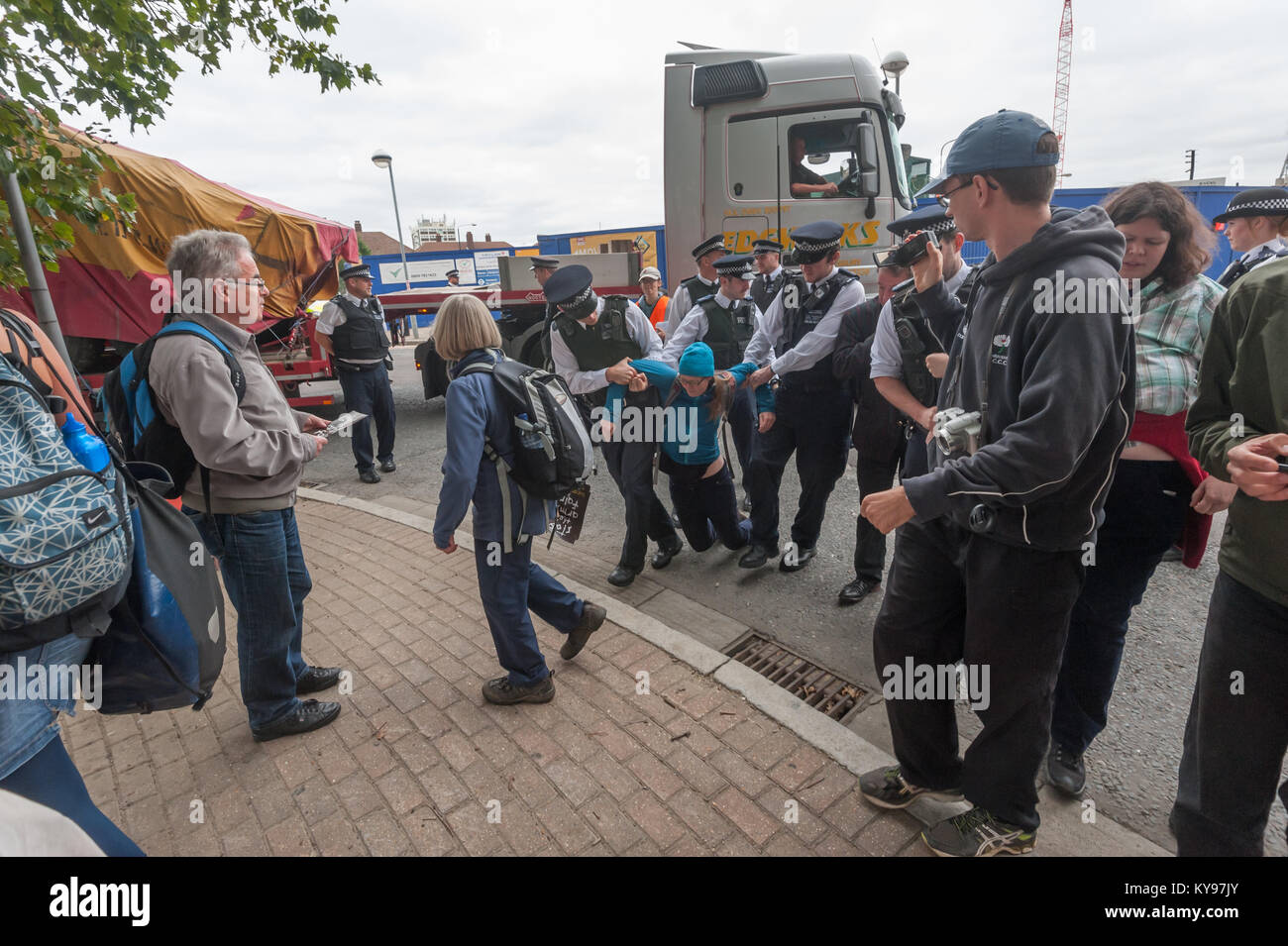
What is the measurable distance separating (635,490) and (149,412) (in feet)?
7.68

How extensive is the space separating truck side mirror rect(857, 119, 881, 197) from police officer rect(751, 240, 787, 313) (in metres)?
1.41

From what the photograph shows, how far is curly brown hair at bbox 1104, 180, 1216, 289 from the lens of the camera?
81.8 inches

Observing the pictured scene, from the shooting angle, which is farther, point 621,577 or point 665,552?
point 665,552

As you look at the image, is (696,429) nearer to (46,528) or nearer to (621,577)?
(621,577)

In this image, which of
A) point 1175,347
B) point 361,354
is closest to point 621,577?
point 1175,347

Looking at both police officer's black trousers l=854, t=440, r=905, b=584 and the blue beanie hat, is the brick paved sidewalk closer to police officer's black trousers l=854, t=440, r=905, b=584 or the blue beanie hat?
police officer's black trousers l=854, t=440, r=905, b=584

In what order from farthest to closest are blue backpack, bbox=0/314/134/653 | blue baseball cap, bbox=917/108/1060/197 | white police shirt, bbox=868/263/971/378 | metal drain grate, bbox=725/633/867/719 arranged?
white police shirt, bbox=868/263/971/378 < metal drain grate, bbox=725/633/867/719 < blue baseball cap, bbox=917/108/1060/197 < blue backpack, bbox=0/314/134/653

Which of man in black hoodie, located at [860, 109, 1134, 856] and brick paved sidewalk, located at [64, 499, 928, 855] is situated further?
brick paved sidewalk, located at [64, 499, 928, 855]

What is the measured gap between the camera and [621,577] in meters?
3.86

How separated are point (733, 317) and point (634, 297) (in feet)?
13.5

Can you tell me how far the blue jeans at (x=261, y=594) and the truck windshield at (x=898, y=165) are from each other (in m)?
6.34

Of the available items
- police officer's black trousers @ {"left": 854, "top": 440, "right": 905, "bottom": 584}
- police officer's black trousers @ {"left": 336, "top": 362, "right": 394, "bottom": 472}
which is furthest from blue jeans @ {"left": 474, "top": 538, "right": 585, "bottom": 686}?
police officer's black trousers @ {"left": 336, "top": 362, "right": 394, "bottom": 472}

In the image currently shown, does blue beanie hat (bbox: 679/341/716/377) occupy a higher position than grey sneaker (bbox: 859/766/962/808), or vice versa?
blue beanie hat (bbox: 679/341/716/377)

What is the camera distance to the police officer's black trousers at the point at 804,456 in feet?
12.0
